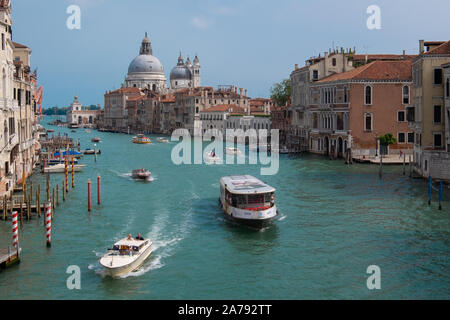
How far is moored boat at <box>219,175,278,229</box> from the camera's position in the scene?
18234 mm

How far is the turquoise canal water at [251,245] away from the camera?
13.0m

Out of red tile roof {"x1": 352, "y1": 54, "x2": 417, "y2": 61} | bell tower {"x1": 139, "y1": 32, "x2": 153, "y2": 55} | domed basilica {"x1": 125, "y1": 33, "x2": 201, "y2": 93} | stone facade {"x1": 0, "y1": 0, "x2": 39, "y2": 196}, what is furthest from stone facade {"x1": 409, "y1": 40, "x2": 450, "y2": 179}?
bell tower {"x1": 139, "y1": 32, "x2": 153, "y2": 55}

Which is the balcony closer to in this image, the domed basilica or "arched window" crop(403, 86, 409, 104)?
"arched window" crop(403, 86, 409, 104)

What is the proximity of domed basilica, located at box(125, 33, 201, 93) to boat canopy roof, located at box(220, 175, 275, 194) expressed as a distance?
101m

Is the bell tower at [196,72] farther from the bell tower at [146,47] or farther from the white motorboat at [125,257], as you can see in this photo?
the white motorboat at [125,257]

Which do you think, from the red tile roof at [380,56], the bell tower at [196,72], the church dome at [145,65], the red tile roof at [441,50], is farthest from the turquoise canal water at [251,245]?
the church dome at [145,65]

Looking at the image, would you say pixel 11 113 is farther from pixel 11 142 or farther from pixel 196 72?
pixel 196 72

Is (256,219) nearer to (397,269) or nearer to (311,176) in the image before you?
(397,269)

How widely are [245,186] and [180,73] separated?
105 metres

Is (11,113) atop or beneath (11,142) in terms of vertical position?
atop

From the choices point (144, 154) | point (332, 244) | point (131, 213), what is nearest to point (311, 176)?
point (131, 213)

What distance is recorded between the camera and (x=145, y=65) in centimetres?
12888

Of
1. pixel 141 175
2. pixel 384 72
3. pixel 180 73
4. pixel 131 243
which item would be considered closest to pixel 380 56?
pixel 384 72

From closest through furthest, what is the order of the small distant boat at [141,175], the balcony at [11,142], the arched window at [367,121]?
the balcony at [11,142]
the small distant boat at [141,175]
the arched window at [367,121]
